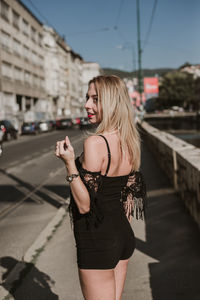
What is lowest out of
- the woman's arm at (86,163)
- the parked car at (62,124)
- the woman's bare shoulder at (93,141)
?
the parked car at (62,124)

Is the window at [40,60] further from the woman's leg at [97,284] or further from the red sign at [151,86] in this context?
the woman's leg at [97,284]

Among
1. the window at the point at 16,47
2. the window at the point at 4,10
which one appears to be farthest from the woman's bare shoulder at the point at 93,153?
the window at the point at 16,47

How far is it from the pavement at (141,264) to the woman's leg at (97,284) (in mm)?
1597

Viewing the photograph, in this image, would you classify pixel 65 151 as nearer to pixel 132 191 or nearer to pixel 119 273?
pixel 132 191

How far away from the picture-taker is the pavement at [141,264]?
12.4 ft

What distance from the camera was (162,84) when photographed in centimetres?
11000

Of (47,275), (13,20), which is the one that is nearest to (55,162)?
(47,275)

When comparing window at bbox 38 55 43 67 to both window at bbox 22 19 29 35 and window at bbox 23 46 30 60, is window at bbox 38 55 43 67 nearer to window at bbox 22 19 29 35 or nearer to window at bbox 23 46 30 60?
window at bbox 23 46 30 60

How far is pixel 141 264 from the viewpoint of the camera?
4.50 meters

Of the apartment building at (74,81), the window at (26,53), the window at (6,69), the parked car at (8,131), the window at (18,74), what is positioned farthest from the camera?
the apartment building at (74,81)

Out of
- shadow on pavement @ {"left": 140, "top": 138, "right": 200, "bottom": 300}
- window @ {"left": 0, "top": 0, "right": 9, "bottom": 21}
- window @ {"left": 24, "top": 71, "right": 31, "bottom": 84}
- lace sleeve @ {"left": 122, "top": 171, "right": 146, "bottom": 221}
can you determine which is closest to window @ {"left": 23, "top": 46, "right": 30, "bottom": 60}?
window @ {"left": 24, "top": 71, "right": 31, "bottom": 84}

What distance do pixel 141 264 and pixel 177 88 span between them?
107452mm

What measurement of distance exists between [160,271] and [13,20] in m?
51.6

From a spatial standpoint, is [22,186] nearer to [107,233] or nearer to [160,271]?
[160,271]
